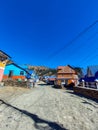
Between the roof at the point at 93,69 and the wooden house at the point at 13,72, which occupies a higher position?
the roof at the point at 93,69

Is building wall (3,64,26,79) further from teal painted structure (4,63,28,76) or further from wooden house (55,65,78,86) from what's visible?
wooden house (55,65,78,86)

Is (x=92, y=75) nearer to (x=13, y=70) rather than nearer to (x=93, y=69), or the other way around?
(x=93, y=69)

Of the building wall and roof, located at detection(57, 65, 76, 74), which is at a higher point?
roof, located at detection(57, 65, 76, 74)

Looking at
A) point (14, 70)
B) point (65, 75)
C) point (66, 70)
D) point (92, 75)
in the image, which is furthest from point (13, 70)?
point (66, 70)

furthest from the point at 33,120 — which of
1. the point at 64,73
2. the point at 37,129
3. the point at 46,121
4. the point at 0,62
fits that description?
the point at 64,73

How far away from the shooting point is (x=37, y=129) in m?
4.59

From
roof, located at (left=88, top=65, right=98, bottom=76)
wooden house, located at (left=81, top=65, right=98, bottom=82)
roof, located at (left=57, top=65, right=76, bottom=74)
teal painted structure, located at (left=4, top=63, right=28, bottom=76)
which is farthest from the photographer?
roof, located at (left=57, top=65, right=76, bottom=74)

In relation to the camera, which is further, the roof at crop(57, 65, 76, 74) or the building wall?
the roof at crop(57, 65, 76, 74)

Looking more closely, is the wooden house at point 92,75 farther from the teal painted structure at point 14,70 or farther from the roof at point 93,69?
the teal painted structure at point 14,70

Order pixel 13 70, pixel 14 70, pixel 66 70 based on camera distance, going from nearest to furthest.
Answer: pixel 13 70 < pixel 14 70 < pixel 66 70

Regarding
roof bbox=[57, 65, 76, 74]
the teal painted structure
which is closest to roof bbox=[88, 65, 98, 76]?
roof bbox=[57, 65, 76, 74]

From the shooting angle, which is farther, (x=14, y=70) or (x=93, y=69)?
(x=93, y=69)

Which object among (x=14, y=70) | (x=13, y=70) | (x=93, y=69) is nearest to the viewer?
(x=13, y=70)

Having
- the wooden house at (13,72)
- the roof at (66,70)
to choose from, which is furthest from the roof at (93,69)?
the wooden house at (13,72)
